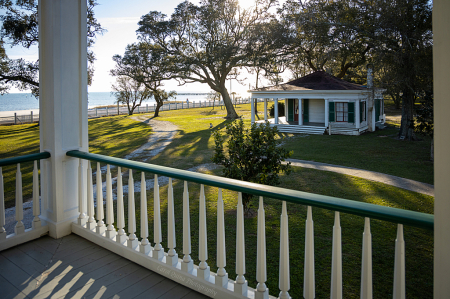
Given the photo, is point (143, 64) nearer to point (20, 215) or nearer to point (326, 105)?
point (326, 105)

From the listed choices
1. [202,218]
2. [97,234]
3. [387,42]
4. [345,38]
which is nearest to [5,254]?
[97,234]

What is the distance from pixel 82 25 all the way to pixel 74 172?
4.87 feet

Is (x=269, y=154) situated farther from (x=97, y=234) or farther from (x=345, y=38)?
(x=345, y=38)

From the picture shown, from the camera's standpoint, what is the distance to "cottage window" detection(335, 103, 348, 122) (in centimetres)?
1784

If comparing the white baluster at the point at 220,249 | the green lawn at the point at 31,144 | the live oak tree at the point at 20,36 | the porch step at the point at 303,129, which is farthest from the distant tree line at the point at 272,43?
the white baluster at the point at 220,249

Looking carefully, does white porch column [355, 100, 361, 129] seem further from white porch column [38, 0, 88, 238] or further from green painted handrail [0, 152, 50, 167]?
green painted handrail [0, 152, 50, 167]

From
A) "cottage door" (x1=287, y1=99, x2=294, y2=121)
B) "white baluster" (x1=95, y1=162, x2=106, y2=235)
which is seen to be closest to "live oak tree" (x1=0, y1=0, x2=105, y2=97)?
"white baluster" (x1=95, y1=162, x2=106, y2=235)

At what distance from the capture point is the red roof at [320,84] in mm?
18125

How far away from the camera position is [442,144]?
4.21 feet

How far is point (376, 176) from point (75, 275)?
7610 mm

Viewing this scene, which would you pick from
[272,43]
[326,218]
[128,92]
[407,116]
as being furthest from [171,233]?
[128,92]

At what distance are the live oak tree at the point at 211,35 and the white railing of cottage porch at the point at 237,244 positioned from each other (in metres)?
19.6

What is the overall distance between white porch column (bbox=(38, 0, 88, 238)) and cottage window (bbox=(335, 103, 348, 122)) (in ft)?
54.8

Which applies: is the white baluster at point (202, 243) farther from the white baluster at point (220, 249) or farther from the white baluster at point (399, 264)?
the white baluster at point (399, 264)
